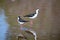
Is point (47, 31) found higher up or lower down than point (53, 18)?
lower down

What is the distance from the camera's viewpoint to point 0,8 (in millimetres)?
1634

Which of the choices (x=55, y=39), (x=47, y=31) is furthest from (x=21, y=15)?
(x=55, y=39)

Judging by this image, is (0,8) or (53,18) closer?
(53,18)

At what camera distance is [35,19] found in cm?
155

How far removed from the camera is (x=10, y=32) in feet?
5.11

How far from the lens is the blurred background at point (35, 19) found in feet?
4.95

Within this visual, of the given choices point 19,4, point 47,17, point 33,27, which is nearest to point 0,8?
point 19,4

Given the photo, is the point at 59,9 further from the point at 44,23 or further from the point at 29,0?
the point at 29,0

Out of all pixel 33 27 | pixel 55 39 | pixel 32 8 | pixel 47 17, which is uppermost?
pixel 32 8

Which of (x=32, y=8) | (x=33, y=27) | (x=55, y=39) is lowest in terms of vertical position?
(x=55, y=39)

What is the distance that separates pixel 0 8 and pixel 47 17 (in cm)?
55

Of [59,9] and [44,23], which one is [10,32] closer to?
[44,23]

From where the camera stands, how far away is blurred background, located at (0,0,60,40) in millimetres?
1509

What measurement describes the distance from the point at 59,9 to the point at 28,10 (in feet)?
1.12
